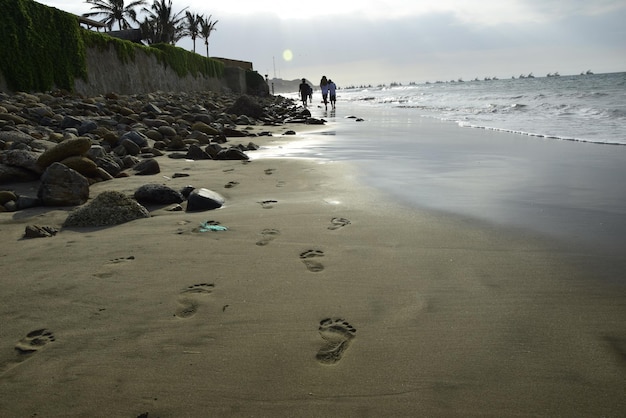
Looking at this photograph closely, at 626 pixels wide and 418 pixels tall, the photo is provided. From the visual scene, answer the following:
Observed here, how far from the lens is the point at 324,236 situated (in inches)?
93.5

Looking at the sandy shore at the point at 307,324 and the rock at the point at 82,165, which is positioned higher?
the rock at the point at 82,165

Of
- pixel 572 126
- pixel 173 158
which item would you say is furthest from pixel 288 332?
pixel 572 126

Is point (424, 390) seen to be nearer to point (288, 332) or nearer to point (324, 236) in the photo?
point (288, 332)

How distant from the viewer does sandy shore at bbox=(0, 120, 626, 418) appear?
45.1 inches

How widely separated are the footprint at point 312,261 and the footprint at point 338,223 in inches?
15.9

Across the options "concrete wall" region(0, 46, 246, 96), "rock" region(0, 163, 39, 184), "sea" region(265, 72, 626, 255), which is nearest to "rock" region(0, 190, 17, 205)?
"rock" region(0, 163, 39, 184)

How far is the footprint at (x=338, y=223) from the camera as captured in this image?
8.34 feet

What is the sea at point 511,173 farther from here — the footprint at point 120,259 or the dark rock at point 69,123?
the dark rock at point 69,123

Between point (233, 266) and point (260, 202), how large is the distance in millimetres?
1219

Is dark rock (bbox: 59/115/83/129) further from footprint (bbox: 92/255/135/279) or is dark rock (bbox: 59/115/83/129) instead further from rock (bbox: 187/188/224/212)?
footprint (bbox: 92/255/135/279)

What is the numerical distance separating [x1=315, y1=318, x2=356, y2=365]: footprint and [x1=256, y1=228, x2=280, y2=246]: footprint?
2.88 ft

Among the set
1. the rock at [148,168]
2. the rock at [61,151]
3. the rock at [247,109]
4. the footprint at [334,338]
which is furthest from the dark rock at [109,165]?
the rock at [247,109]

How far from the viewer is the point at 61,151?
11.5ft

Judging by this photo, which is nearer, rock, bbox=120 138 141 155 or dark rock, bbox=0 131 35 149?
dark rock, bbox=0 131 35 149
